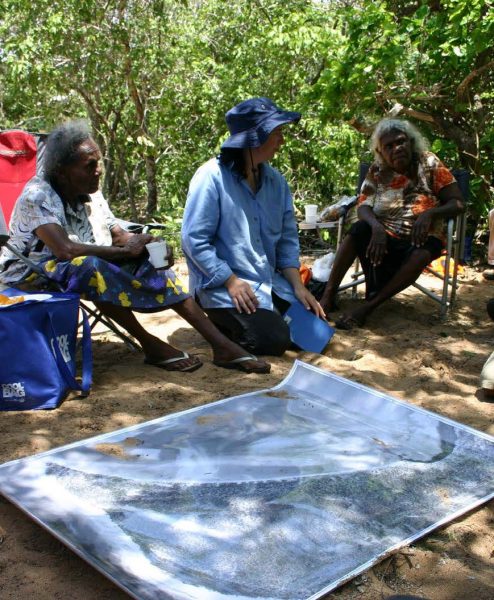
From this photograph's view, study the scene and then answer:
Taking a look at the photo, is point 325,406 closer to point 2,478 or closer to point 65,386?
point 65,386

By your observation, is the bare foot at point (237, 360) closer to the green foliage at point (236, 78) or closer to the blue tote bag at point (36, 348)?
the blue tote bag at point (36, 348)

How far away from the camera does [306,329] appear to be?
3906 mm

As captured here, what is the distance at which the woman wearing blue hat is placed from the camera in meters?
3.62

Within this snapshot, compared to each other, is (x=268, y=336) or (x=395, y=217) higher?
(x=395, y=217)

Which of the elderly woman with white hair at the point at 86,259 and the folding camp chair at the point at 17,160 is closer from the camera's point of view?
the elderly woman with white hair at the point at 86,259

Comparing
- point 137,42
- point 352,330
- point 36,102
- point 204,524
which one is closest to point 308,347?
point 352,330

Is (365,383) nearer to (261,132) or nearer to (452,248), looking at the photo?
(261,132)

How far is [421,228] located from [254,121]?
1305 mm

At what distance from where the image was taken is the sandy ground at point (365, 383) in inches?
73.0

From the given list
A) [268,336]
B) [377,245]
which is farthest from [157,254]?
[377,245]

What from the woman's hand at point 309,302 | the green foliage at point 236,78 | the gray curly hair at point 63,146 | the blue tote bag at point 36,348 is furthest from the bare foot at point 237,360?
the green foliage at point 236,78

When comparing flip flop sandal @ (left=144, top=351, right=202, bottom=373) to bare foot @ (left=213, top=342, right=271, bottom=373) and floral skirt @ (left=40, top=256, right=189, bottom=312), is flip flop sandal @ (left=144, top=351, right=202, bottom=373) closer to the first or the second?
bare foot @ (left=213, top=342, right=271, bottom=373)

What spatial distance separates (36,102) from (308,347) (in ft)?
17.8

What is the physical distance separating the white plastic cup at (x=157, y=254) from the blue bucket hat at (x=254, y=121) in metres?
0.74
